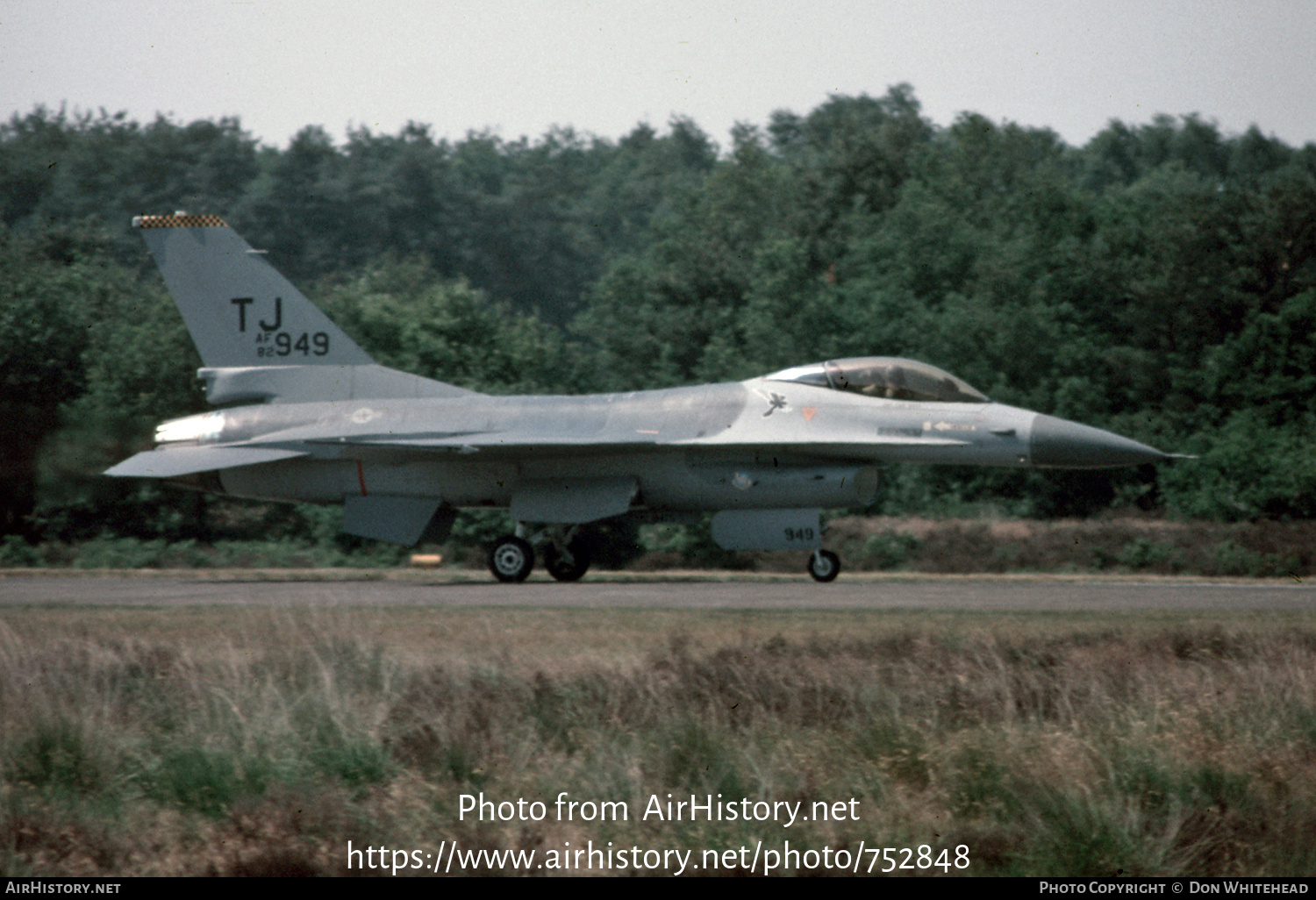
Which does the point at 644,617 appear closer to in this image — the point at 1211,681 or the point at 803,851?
the point at 1211,681

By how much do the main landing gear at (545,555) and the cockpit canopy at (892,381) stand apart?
397 centimetres

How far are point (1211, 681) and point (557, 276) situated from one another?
7231 centimetres

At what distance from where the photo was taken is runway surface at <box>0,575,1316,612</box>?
50.3 feet

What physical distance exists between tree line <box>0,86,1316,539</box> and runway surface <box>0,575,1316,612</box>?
5.62m

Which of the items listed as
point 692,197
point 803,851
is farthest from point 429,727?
point 692,197

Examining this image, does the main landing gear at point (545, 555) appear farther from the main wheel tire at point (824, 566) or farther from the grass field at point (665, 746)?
the grass field at point (665, 746)

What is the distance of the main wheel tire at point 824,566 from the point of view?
1948cm

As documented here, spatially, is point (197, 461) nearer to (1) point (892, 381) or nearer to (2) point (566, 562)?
(2) point (566, 562)

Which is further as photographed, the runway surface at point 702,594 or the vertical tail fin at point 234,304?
the vertical tail fin at point 234,304

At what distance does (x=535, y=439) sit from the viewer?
1948cm

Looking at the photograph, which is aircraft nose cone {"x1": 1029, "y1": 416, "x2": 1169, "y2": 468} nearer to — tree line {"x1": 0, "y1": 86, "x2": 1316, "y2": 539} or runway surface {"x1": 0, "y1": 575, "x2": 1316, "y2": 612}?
runway surface {"x1": 0, "y1": 575, "x2": 1316, "y2": 612}

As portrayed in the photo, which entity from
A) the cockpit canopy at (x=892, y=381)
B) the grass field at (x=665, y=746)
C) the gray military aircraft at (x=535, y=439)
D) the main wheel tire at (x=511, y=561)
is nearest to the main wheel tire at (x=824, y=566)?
the gray military aircraft at (x=535, y=439)

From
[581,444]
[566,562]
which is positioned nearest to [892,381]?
[581,444]

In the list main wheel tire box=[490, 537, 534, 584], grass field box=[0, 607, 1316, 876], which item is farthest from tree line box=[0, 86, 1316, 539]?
grass field box=[0, 607, 1316, 876]
